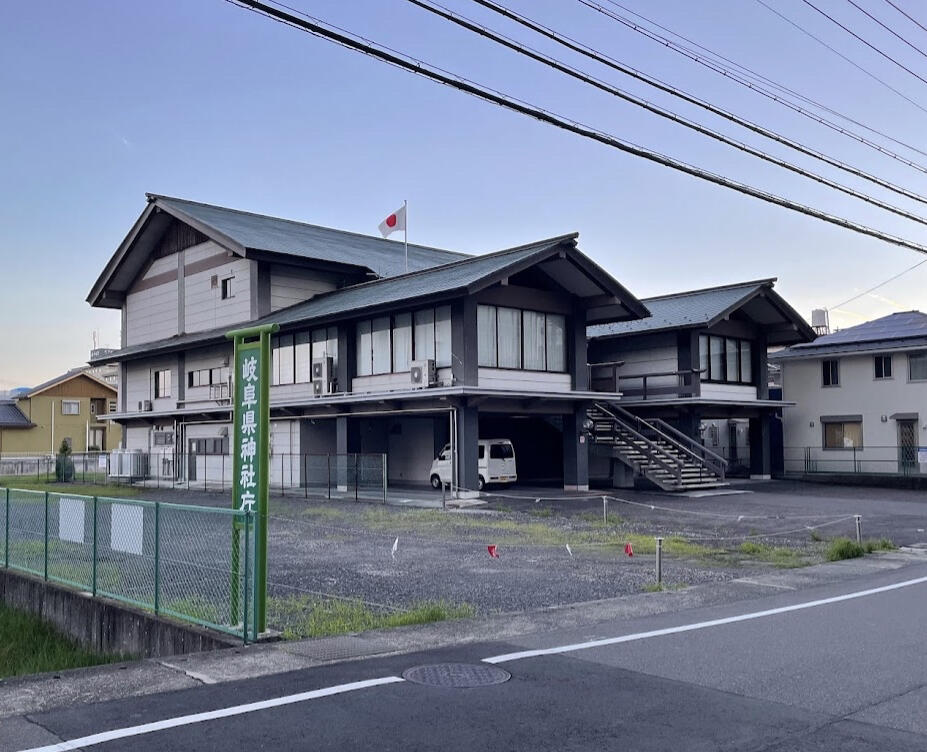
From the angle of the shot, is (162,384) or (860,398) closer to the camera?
(860,398)

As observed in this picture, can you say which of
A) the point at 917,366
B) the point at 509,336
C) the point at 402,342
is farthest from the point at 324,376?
the point at 917,366

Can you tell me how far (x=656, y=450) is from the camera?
33.0 meters

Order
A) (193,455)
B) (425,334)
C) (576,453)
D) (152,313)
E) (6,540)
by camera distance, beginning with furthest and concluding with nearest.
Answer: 1. (152,313)
2. (193,455)
3. (576,453)
4. (425,334)
5. (6,540)

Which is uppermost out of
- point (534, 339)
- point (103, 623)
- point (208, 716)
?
point (534, 339)

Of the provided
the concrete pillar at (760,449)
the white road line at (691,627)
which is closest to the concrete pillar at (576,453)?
the concrete pillar at (760,449)

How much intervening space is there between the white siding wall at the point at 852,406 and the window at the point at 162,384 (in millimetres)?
28967

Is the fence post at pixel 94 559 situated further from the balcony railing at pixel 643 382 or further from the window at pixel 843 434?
the window at pixel 843 434

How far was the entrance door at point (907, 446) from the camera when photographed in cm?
3675

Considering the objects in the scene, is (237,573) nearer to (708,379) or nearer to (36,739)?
(36,739)

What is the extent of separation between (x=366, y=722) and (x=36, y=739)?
2214mm

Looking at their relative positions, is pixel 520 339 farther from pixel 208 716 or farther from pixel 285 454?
pixel 208 716

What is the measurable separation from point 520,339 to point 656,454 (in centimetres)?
686

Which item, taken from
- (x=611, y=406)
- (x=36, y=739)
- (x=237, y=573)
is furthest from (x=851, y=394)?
(x=36, y=739)

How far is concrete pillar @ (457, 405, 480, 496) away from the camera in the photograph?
90.9 feet
